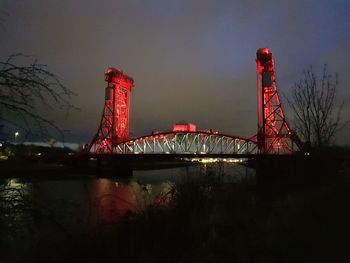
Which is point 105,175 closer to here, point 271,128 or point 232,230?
point 271,128

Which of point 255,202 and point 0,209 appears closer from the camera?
point 0,209

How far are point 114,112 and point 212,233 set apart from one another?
4064 inches

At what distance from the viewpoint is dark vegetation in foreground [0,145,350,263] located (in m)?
8.04

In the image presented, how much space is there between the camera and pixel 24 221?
17.5 ft

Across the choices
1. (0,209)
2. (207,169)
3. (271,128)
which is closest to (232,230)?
(207,169)

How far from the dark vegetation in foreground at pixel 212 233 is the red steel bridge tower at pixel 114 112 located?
96429 millimetres

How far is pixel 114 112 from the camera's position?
365ft

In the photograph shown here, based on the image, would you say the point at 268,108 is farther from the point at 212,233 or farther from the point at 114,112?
the point at 212,233

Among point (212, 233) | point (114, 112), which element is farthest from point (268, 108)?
point (212, 233)

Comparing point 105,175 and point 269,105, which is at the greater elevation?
point 269,105

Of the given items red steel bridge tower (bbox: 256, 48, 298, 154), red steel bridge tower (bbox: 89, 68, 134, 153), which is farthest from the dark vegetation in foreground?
red steel bridge tower (bbox: 89, 68, 134, 153)

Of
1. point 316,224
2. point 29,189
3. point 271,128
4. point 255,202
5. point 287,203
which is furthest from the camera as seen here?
point 271,128

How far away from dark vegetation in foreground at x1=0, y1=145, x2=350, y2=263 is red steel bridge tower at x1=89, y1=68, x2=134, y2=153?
316 feet

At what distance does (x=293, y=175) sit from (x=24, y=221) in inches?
572
